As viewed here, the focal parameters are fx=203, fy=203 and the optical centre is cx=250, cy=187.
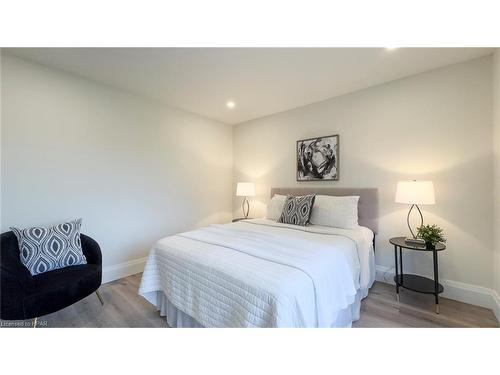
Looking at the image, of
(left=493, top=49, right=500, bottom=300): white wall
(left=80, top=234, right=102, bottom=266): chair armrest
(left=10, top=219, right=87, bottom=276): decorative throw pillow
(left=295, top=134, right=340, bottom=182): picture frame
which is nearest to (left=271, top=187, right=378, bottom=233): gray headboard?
(left=295, top=134, right=340, bottom=182): picture frame

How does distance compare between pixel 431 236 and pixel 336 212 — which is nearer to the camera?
pixel 431 236

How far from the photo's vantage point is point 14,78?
1.99m

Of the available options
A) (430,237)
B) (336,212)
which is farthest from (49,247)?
(430,237)

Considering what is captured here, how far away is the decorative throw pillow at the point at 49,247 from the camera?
1.78m

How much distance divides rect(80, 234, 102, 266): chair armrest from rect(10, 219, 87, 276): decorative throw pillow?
4 centimetres

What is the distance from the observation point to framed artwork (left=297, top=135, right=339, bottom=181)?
2.94 metres

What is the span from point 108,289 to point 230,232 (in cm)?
161

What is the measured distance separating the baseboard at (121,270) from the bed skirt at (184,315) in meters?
1.18

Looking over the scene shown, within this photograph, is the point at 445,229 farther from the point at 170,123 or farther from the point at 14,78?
the point at 14,78

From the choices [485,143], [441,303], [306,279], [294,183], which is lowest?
[441,303]

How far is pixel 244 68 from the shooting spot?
2.20 metres

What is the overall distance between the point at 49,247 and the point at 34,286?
0.41 meters

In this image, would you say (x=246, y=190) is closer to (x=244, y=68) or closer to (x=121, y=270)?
(x=244, y=68)
